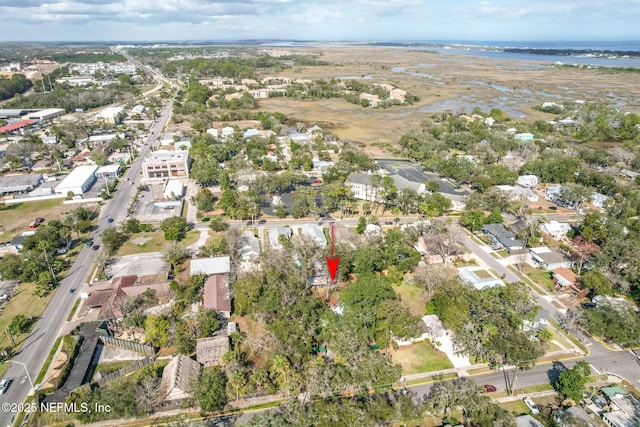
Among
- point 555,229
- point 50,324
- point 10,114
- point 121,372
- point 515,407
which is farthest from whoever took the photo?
point 10,114

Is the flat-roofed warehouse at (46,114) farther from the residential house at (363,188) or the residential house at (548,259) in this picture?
the residential house at (548,259)

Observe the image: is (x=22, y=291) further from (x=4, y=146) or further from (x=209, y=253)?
(x=4, y=146)

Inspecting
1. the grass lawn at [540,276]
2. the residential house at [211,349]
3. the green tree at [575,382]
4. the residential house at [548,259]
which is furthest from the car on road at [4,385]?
the residential house at [548,259]

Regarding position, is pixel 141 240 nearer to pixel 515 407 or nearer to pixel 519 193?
pixel 515 407

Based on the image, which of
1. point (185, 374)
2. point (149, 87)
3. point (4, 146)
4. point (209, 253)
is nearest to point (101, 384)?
point (185, 374)

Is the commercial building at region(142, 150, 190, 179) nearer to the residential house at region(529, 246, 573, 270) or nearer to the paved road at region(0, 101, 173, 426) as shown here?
the paved road at region(0, 101, 173, 426)

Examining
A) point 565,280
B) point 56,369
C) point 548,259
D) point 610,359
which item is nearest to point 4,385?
point 56,369
